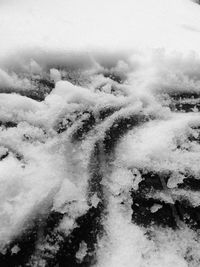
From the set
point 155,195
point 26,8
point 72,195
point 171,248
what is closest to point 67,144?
point 72,195

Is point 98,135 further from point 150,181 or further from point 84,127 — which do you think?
point 150,181

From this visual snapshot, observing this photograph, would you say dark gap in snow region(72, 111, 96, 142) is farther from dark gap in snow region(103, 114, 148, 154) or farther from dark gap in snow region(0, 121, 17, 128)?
dark gap in snow region(0, 121, 17, 128)

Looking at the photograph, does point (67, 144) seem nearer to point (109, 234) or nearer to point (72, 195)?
point (72, 195)

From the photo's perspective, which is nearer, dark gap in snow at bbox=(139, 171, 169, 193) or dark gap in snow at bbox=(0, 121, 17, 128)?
dark gap in snow at bbox=(139, 171, 169, 193)

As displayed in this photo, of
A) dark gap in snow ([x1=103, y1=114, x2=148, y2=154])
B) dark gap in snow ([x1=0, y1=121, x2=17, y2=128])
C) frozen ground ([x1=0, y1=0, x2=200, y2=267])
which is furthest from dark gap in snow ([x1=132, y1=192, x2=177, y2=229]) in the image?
dark gap in snow ([x1=0, y1=121, x2=17, y2=128])

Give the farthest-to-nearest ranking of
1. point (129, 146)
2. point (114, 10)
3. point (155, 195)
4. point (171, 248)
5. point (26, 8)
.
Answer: point (114, 10) → point (26, 8) → point (129, 146) → point (155, 195) → point (171, 248)

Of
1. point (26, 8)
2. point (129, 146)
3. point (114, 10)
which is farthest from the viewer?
point (114, 10)

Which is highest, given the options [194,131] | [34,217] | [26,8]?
[26,8]

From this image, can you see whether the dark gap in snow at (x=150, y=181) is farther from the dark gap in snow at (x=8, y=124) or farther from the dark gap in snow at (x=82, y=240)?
the dark gap in snow at (x=8, y=124)
